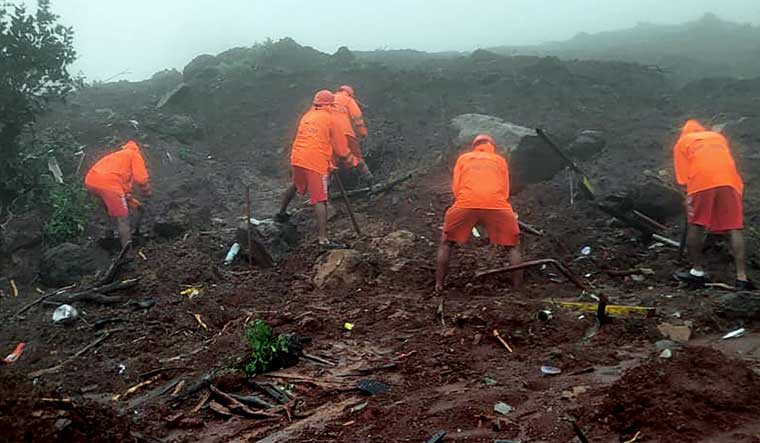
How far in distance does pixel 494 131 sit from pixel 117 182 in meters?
5.35

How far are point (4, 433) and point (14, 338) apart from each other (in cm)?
312

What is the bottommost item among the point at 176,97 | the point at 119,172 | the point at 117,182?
the point at 117,182

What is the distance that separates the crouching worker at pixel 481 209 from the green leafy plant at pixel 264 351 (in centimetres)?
200

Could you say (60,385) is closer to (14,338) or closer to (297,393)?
(14,338)

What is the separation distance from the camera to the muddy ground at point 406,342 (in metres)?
3.52

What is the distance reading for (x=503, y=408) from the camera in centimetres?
371

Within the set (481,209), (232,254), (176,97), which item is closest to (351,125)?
(232,254)

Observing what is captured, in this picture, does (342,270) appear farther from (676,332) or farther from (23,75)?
(23,75)

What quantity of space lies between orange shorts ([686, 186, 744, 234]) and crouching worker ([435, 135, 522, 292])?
5.40 ft

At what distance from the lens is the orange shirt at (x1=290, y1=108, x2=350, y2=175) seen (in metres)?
7.67

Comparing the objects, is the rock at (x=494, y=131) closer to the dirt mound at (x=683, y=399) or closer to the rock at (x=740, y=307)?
the rock at (x=740, y=307)

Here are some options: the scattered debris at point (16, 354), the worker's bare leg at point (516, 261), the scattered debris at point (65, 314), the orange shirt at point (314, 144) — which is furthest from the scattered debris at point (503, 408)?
the orange shirt at point (314, 144)

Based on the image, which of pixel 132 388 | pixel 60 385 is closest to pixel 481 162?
pixel 132 388

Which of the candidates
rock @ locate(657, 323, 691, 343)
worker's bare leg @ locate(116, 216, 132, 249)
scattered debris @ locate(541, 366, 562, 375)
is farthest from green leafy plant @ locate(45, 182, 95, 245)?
rock @ locate(657, 323, 691, 343)
